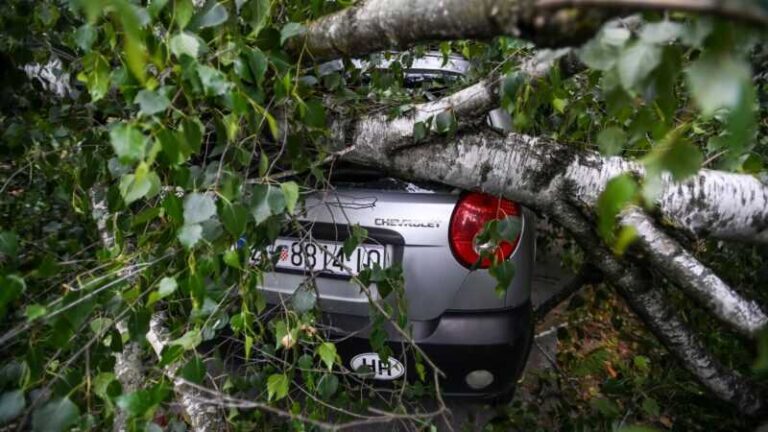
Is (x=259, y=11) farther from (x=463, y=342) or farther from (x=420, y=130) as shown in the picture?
(x=463, y=342)

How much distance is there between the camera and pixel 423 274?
2133mm

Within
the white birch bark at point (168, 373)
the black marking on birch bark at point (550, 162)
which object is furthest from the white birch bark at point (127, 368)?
the black marking on birch bark at point (550, 162)

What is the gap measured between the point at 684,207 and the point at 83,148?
2.02 metres

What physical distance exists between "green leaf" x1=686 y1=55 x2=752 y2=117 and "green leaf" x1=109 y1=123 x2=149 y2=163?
798mm

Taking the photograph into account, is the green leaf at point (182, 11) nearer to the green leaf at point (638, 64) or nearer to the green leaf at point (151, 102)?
the green leaf at point (151, 102)

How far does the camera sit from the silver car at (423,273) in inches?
83.0

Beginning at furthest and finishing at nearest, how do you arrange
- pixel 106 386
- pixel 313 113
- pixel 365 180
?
pixel 365 180, pixel 313 113, pixel 106 386

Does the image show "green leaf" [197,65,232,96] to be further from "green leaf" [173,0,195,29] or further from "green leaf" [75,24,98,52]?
"green leaf" [75,24,98,52]

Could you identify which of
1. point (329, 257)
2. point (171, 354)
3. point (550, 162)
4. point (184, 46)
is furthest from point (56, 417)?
point (550, 162)

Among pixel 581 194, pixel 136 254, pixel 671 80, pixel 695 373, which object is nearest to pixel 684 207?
pixel 581 194

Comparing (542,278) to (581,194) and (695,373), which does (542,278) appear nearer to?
(695,373)

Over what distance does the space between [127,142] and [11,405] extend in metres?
0.58

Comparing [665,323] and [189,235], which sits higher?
[189,235]

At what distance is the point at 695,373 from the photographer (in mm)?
1788
